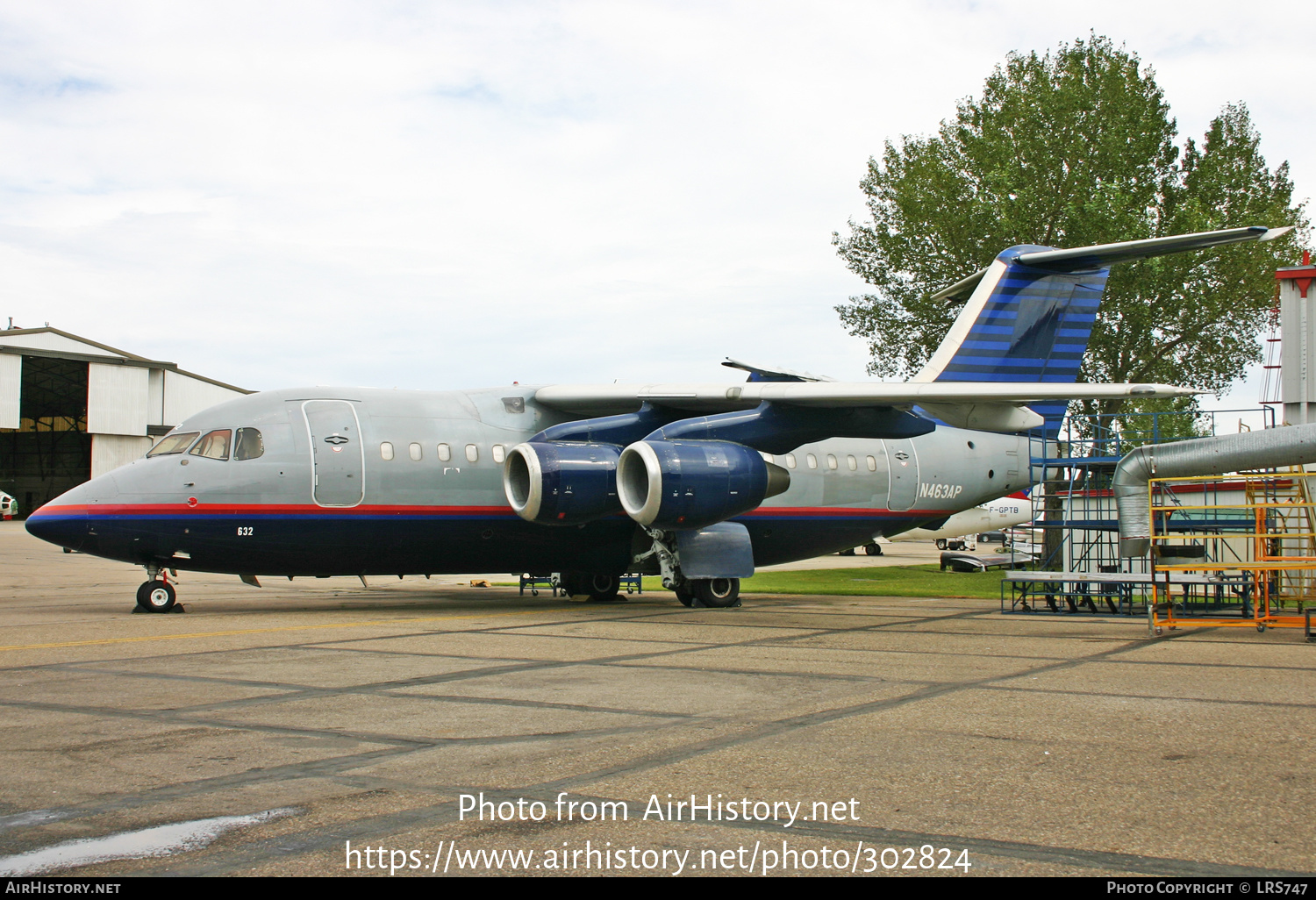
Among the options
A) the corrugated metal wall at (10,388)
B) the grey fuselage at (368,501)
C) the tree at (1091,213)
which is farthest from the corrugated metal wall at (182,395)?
the grey fuselage at (368,501)

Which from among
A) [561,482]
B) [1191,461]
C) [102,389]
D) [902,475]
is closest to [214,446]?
[561,482]

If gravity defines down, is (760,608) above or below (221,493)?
below

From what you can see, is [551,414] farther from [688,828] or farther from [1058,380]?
[688,828]

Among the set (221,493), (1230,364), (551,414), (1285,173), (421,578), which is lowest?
(421,578)

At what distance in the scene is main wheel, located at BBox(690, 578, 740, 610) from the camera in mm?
17156

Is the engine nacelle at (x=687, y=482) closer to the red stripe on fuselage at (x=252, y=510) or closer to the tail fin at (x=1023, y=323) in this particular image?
the red stripe on fuselage at (x=252, y=510)

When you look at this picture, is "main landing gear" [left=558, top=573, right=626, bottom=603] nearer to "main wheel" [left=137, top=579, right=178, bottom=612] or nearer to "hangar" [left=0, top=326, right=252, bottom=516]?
"main wheel" [left=137, top=579, right=178, bottom=612]

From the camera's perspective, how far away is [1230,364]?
3541cm

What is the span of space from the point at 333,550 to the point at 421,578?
1363cm

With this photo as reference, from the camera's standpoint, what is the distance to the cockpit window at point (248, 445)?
48.9ft

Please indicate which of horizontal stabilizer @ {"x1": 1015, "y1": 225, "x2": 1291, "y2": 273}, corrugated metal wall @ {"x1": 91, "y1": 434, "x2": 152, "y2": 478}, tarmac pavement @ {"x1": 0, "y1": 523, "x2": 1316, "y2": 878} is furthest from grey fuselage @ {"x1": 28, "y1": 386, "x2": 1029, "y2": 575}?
corrugated metal wall @ {"x1": 91, "y1": 434, "x2": 152, "y2": 478}

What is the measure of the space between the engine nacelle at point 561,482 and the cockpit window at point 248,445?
11.2ft

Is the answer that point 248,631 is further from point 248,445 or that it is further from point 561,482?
point 561,482

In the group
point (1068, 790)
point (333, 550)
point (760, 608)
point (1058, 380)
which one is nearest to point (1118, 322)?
point (1058, 380)
